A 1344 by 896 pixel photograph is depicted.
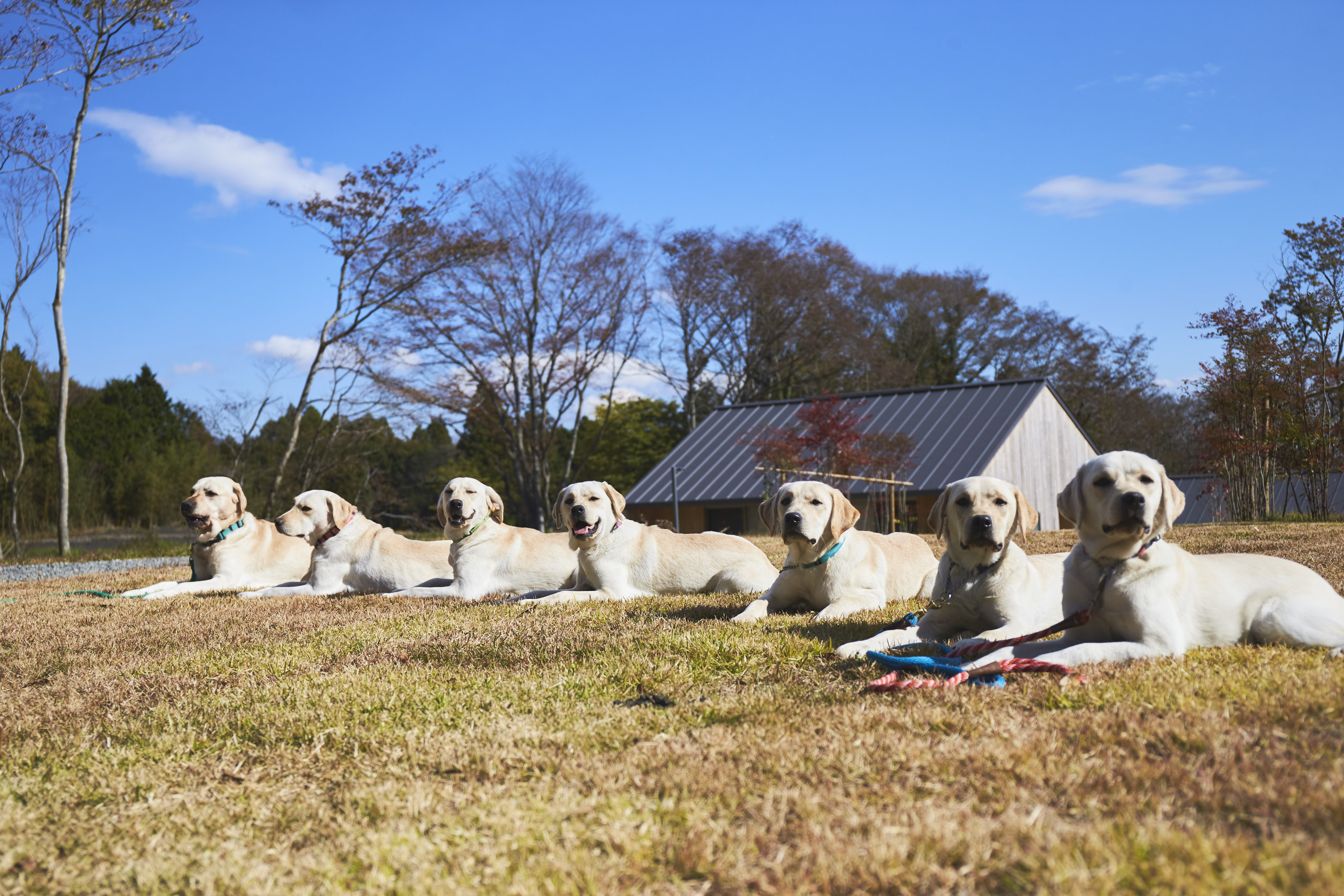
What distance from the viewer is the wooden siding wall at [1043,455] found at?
27531mm

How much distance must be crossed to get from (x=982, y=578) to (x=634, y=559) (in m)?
3.71

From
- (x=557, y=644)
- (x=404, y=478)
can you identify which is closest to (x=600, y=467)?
(x=404, y=478)

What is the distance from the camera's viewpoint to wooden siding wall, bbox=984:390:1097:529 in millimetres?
27531

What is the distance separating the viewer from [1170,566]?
145 inches

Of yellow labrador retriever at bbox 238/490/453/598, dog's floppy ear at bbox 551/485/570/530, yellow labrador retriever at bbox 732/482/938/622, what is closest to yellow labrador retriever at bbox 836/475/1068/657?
yellow labrador retriever at bbox 732/482/938/622

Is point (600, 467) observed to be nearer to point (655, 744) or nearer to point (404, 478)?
point (404, 478)

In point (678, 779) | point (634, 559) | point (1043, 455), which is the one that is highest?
point (1043, 455)

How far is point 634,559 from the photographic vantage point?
7633mm

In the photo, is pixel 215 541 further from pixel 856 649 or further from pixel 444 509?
pixel 856 649

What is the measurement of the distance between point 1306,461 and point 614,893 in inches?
814

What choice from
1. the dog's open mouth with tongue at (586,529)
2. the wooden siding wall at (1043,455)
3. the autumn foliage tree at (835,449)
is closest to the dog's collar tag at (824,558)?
the dog's open mouth with tongue at (586,529)

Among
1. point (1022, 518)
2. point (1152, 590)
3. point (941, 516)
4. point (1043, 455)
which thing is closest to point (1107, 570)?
point (1152, 590)

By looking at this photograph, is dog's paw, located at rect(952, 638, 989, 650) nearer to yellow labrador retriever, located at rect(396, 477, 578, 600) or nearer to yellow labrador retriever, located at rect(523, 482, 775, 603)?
yellow labrador retriever, located at rect(523, 482, 775, 603)

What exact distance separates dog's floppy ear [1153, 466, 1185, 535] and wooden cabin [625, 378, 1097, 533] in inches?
827
